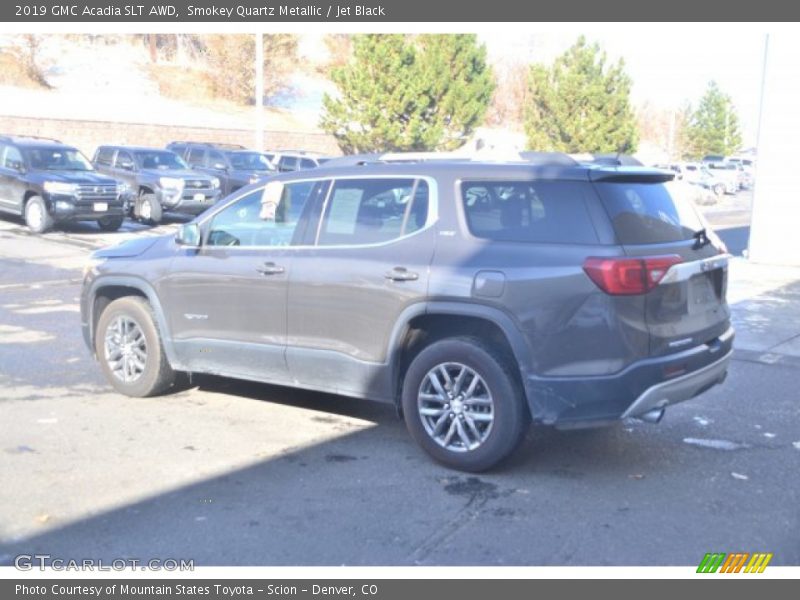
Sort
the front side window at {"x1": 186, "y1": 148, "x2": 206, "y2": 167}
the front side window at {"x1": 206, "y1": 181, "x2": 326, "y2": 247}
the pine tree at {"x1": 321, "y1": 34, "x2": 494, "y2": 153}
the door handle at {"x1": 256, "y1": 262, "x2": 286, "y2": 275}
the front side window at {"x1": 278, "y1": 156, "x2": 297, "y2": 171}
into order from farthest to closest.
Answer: the pine tree at {"x1": 321, "y1": 34, "x2": 494, "y2": 153}, the front side window at {"x1": 278, "y1": 156, "x2": 297, "y2": 171}, the front side window at {"x1": 186, "y1": 148, "x2": 206, "y2": 167}, the front side window at {"x1": 206, "y1": 181, "x2": 326, "y2": 247}, the door handle at {"x1": 256, "y1": 262, "x2": 286, "y2": 275}

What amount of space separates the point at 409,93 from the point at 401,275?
2749 cm

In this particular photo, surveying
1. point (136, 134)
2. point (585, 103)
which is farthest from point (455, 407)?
point (136, 134)

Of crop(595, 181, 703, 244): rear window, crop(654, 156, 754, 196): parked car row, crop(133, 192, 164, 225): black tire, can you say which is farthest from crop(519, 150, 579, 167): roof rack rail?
crop(654, 156, 754, 196): parked car row

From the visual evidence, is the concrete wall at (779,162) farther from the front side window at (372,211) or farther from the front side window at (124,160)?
the front side window at (124,160)

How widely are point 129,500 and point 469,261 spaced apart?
239 centimetres

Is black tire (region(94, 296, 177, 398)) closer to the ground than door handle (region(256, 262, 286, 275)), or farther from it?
closer to the ground

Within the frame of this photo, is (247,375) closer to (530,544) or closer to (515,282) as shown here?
(515,282)

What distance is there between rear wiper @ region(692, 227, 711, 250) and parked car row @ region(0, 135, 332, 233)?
34.4ft

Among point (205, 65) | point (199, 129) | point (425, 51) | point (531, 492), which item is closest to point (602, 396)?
point (531, 492)

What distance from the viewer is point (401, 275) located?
5863 mm

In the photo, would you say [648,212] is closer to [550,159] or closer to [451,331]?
[550,159]

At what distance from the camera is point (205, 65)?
5666 cm

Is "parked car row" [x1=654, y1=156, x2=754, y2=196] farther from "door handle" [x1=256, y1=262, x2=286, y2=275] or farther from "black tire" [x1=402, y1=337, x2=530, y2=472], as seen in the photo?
"black tire" [x1=402, y1=337, x2=530, y2=472]

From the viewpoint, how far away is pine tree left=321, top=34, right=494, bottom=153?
32.1 metres
